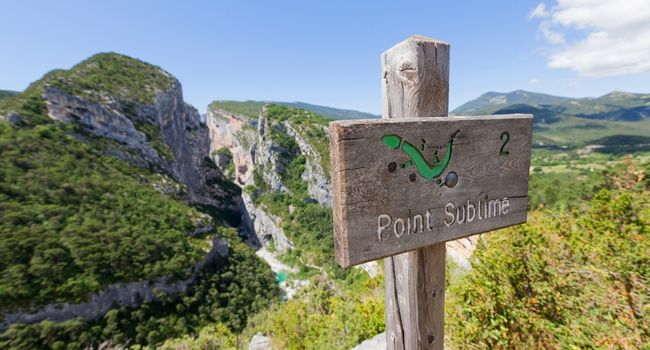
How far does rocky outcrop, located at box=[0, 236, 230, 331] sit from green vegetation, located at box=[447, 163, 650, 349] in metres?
30.2

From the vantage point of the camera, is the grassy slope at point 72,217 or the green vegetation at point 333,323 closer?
the green vegetation at point 333,323

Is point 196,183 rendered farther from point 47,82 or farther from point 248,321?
point 248,321

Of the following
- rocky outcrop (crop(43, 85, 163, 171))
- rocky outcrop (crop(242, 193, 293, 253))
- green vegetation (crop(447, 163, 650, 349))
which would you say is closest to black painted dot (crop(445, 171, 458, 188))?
green vegetation (crop(447, 163, 650, 349))

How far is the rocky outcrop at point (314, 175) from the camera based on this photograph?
57625 mm

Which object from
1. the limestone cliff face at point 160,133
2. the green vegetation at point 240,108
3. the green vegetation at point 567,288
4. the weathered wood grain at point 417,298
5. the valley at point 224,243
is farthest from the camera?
the green vegetation at point 240,108

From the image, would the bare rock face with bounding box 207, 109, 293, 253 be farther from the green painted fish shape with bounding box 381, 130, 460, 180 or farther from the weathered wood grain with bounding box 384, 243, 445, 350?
the green painted fish shape with bounding box 381, 130, 460, 180

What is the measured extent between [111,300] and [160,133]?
3868 cm

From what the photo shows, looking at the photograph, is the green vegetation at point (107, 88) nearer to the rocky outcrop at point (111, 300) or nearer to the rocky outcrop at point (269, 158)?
the rocky outcrop at point (269, 158)

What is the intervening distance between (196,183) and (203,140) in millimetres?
20576

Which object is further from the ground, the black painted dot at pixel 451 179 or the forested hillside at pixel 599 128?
the black painted dot at pixel 451 179

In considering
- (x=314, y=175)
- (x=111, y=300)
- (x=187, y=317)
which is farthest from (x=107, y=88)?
(x=187, y=317)

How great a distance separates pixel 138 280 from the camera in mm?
27250

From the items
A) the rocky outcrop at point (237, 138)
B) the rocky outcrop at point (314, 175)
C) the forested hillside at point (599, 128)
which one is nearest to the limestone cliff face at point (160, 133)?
the rocky outcrop at point (237, 138)

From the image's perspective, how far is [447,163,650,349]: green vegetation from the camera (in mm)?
2422
